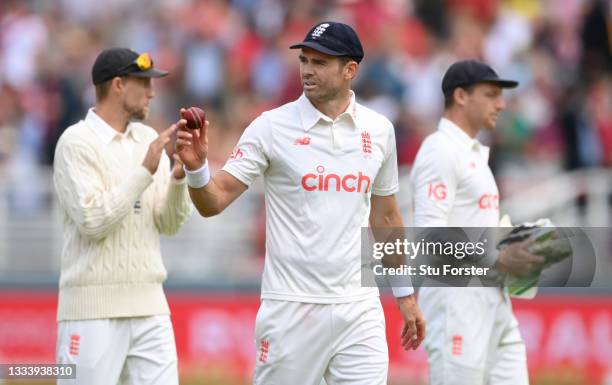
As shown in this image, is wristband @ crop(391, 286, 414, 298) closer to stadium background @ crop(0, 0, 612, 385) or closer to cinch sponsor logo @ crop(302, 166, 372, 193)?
cinch sponsor logo @ crop(302, 166, 372, 193)

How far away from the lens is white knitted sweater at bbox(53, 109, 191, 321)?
7.92m

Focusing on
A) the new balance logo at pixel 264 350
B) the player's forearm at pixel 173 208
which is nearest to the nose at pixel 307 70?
the player's forearm at pixel 173 208

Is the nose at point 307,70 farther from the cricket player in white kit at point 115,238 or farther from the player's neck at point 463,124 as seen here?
the player's neck at point 463,124

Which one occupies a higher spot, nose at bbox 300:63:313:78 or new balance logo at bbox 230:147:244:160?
nose at bbox 300:63:313:78

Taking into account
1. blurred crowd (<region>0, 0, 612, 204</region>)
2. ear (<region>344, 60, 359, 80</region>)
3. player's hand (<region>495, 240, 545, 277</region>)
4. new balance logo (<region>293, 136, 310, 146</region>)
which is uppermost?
blurred crowd (<region>0, 0, 612, 204</region>)

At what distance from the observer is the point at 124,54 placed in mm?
8367

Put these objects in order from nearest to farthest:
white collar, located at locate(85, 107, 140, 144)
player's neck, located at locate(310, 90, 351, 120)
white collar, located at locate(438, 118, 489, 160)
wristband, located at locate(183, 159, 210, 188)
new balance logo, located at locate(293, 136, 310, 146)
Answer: wristband, located at locate(183, 159, 210, 188), new balance logo, located at locate(293, 136, 310, 146), player's neck, located at locate(310, 90, 351, 120), white collar, located at locate(85, 107, 140, 144), white collar, located at locate(438, 118, 489, 160)

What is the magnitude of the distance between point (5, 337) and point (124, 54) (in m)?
7.13

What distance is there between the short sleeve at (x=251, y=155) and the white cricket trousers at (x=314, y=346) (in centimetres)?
74

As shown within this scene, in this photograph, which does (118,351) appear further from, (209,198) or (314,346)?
(209,198)

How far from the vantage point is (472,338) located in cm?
855

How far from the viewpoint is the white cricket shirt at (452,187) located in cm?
853

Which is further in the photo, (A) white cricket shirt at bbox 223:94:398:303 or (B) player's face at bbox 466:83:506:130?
(B) player's face at bbox 466:83:506:130

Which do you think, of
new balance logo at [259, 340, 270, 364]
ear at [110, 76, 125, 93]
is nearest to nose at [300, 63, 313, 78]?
new balance logo at [259, 340, 270, 364]
